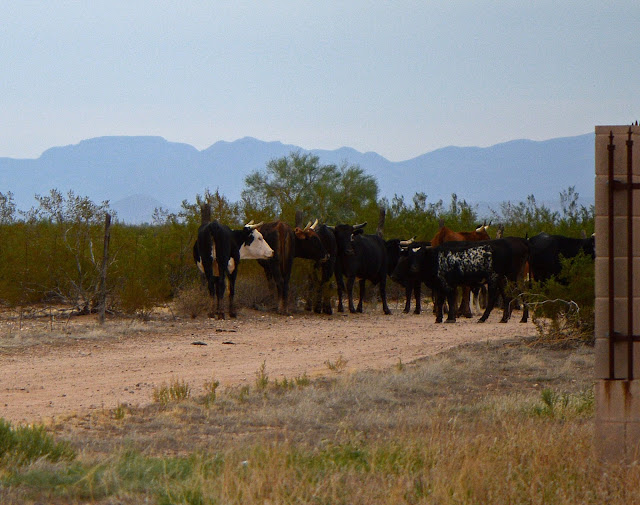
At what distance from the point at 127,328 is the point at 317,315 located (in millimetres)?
6060

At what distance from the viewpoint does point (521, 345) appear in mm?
15367

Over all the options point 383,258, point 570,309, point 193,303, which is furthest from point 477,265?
point 193,303

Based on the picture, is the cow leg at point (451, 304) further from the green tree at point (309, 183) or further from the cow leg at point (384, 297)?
the green tree at point (309, 183)

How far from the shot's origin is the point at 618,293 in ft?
23.9

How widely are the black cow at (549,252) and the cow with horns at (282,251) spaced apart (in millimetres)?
4748

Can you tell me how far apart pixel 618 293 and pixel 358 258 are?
53.7ft

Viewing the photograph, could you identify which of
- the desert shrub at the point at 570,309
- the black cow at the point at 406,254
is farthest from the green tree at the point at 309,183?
the desert shrub at the point at 570,309

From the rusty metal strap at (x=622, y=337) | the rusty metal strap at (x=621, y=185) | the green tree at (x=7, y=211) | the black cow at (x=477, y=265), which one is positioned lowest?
the rusty metal strap at (x=622, y=337)

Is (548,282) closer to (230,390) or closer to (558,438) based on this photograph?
(230,390)

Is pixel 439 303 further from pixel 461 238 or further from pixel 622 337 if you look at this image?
pixel 622 337

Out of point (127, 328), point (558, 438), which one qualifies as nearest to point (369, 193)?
point (127, 328)

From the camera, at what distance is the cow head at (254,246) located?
21.9 m

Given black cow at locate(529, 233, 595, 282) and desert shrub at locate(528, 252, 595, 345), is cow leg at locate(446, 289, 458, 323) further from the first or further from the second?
desert shrub at locate(528, 252, 595, 345)

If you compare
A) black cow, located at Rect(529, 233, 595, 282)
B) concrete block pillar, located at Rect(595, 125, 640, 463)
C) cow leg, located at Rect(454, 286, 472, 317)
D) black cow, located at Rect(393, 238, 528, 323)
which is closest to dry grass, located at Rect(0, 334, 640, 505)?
concrete block pillar, located at Rect(595, 125, 640, 463)
